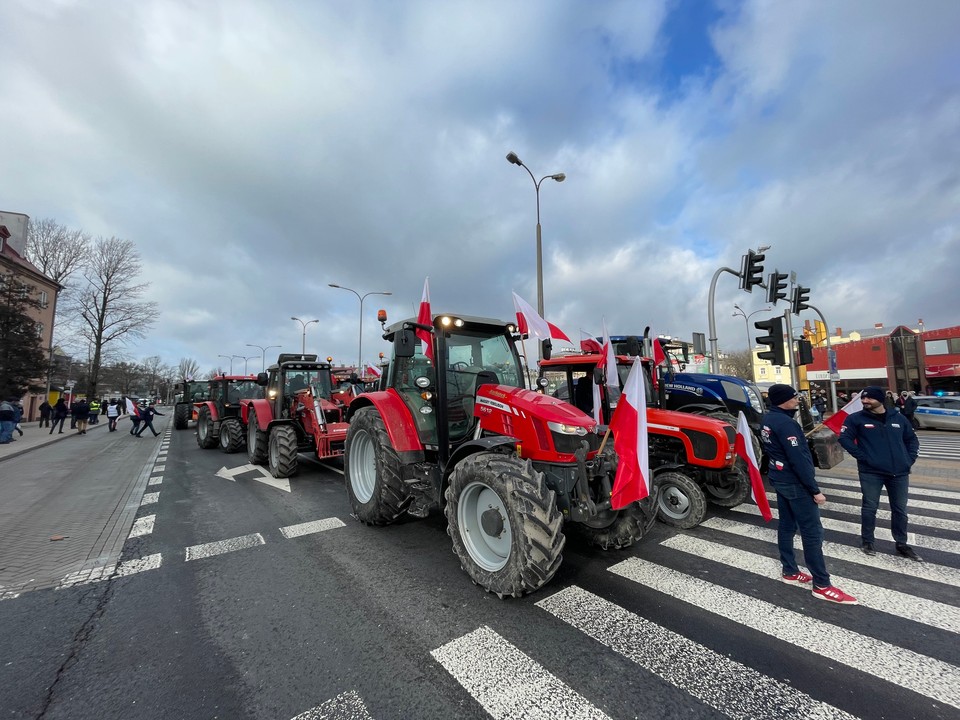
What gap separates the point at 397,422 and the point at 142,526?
3.82m

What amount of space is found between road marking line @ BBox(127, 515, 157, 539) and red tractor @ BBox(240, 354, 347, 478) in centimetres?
229

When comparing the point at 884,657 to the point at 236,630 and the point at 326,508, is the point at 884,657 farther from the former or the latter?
the point at 326,508

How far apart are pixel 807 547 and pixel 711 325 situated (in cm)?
899

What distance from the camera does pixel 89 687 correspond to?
2.46 meters

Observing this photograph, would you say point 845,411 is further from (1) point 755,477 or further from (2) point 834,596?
(2) point 834,596

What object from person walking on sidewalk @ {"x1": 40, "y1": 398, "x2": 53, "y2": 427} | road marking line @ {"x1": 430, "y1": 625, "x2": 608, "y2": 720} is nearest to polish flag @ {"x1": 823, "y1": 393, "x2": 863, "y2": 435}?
road marking line @ {"x1": 430, "y1": 625, "x2": 608, "y2": 720}

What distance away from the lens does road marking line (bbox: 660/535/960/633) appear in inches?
124

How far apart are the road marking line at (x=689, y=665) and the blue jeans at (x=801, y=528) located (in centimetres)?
141

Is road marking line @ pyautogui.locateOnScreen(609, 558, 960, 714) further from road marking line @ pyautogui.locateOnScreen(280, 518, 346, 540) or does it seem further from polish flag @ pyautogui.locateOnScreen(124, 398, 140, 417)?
polish flag @ pyautogui.locateOnScreen(124, 398, 140, 417)

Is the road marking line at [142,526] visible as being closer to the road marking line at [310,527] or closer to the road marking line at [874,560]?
the road marking line at [310,527]

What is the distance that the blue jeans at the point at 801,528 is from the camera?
3412 mm

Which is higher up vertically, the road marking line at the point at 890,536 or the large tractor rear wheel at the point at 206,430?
the large tractor rear wheel at the point at 206,430

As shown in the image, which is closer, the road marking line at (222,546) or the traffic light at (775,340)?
the road marking line at (222,546)

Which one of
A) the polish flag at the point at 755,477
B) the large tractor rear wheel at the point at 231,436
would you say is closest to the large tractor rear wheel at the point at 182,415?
the large tractor rear wheel at the point at 231,436
